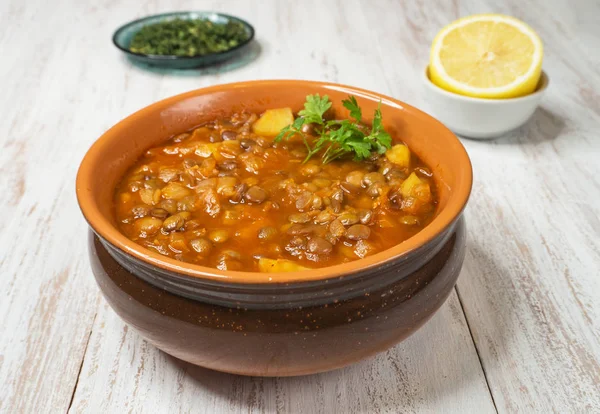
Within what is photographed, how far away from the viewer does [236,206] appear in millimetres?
2447

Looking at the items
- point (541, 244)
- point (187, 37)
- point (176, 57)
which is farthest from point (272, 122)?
point (187, 37)

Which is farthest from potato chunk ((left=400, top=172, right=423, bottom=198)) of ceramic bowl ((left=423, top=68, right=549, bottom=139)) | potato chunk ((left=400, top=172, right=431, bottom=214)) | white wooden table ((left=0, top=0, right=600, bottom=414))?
ceramic bowl ((left=423, top=68, right=549, bottom=139))

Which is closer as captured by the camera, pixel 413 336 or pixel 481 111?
pixel 413 336

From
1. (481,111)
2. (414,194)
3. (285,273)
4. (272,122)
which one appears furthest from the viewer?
(481,111)

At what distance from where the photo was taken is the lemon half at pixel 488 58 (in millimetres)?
3643

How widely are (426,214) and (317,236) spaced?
0.41 m

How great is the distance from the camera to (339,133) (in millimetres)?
2654

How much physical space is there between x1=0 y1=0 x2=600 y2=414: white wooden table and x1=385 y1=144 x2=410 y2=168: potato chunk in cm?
55

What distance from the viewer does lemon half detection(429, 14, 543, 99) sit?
3643 mm

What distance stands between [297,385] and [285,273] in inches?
23.4

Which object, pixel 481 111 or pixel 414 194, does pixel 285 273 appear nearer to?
pixel 414 194

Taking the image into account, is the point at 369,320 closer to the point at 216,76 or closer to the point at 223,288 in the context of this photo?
the point at 223,288

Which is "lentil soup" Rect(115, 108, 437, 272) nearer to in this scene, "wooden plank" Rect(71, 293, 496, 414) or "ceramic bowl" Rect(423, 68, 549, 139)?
"wooden plank" Rect(71, 293, 496, 414)

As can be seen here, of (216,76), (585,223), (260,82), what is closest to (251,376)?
(260,82)
